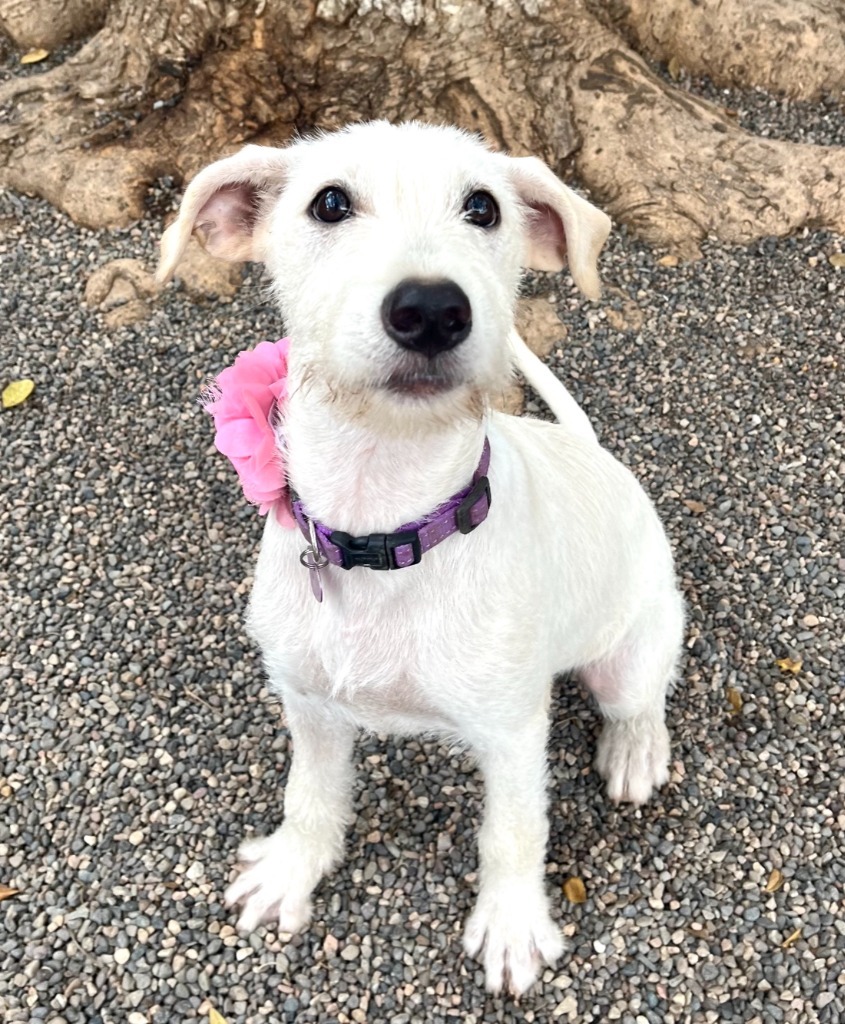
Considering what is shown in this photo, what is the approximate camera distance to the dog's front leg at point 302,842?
3219 mm

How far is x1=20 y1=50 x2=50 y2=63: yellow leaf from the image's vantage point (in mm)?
6297

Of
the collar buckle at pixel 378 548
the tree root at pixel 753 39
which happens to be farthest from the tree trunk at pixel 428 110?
the collar buckle at pixel 378 548

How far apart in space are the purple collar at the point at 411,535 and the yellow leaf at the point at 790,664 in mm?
2138

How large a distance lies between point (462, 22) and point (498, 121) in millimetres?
582

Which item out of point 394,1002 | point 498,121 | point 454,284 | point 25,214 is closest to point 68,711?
point 394,1002

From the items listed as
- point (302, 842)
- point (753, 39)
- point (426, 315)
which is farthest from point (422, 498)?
point (753, 39)

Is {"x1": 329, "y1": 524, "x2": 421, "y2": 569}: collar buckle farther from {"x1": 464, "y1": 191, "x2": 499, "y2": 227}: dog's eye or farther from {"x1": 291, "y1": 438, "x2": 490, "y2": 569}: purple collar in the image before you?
{"x1": 464, "y1": 191, "x2": 499, "y2": 227}: dog's eye

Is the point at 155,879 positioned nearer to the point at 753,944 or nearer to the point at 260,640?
the point at 260,640

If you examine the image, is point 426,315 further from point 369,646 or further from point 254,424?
point 369,646

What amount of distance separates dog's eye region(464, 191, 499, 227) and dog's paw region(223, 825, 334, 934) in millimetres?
2260

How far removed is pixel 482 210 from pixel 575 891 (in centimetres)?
244

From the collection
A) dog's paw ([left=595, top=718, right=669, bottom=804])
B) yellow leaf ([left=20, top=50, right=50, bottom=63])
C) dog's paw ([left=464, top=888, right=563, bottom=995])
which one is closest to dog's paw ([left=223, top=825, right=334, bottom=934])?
dog's paw ([left=464, top=888, right=563, bottom=995])

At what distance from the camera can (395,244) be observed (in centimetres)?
200

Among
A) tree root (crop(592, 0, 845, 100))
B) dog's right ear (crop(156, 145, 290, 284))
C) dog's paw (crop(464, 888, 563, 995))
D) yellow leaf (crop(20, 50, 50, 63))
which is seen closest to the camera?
dog's right ear (crop(156, 145, 290, 284))
